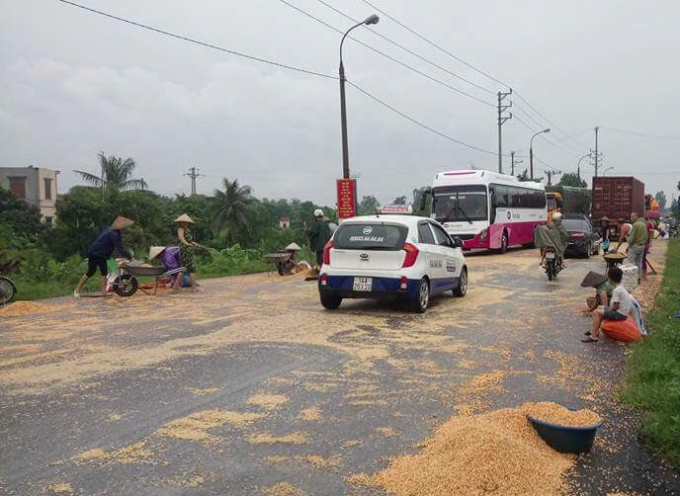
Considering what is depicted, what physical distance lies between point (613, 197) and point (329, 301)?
89.6ft

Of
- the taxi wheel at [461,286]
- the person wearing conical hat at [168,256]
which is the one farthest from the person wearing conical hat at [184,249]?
the taxi wheel at [461,286]

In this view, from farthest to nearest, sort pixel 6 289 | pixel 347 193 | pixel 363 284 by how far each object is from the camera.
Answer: pixel 347 193
pixel 6 289
pixel 363 284

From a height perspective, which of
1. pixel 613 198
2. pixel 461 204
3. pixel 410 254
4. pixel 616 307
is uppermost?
pixel 613 198

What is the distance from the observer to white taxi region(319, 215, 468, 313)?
10.4m

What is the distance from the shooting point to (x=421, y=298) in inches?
420

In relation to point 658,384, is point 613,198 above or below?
above

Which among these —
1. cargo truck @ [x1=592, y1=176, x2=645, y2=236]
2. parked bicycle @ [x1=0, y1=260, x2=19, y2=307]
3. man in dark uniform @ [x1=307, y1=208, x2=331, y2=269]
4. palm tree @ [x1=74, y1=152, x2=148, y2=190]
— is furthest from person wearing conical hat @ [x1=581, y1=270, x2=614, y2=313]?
palm tree @ [x1=74, y1=152, x2=148, y2=190]

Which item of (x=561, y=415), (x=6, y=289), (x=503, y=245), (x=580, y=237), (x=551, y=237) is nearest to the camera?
(x=561, y=415)

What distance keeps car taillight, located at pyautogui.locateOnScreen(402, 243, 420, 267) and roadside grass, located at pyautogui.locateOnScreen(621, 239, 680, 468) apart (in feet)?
11.8

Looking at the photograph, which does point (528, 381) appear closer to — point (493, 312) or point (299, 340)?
point (299, 340)

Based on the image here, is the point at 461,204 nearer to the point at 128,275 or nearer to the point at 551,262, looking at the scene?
the point at 551,262

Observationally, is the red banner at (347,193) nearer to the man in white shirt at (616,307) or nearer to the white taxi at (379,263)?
the white taxi at (379,263)

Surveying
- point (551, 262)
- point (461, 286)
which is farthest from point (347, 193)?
point (461, 286)

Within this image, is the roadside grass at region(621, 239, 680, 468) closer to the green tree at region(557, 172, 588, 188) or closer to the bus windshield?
the bus windshield
